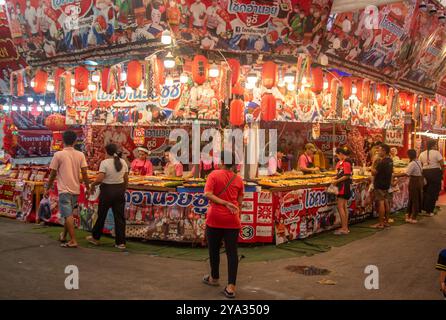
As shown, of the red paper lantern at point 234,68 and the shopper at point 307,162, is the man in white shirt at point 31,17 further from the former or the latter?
the shopper at point 307,162

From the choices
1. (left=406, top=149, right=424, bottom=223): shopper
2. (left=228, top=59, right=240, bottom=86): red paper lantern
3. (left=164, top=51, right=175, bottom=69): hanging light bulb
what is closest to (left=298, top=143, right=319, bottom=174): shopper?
(left=406, top=149, right=424, bottom=223): shopper

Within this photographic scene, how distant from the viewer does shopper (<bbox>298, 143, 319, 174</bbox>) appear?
44.1ft

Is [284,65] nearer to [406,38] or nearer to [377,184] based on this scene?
[377,184]

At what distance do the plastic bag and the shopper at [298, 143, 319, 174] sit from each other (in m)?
7.05

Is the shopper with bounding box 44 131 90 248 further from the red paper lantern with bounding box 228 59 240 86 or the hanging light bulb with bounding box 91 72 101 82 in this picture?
the hanging light bulb with bounding box 91 72 101 82

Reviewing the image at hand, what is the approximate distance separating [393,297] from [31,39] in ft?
40.4

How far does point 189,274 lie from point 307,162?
7.58 metres

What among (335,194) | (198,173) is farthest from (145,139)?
(335,194)

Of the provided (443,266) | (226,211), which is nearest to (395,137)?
(443,266)

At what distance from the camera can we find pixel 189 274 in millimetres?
7051

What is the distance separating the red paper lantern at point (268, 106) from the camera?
34.9ft

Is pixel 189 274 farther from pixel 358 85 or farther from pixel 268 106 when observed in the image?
pixel 358 85
